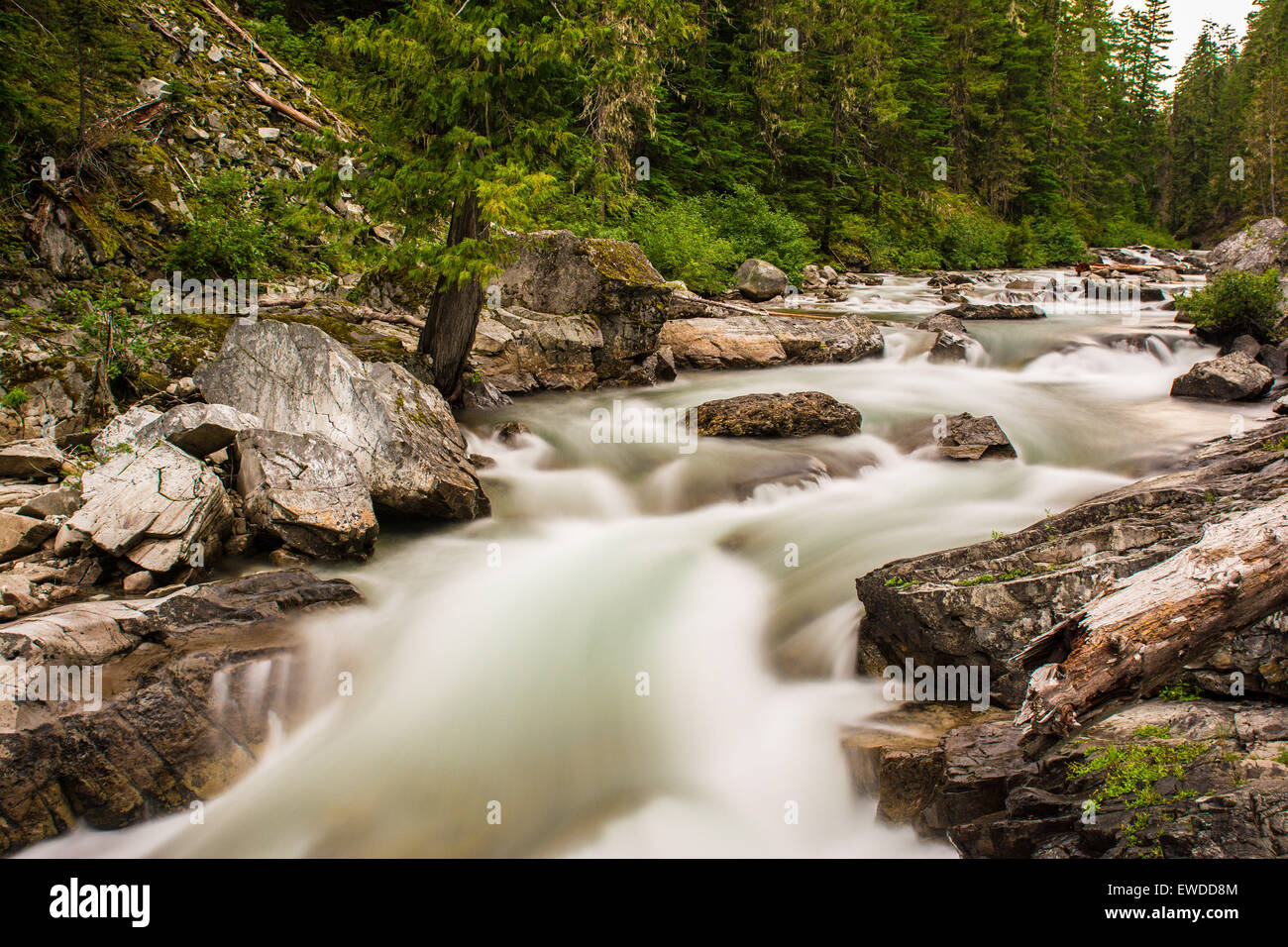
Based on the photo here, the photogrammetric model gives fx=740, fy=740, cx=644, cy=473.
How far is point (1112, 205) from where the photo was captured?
4869cm

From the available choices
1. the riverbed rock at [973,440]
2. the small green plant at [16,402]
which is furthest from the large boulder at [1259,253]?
the small green plant at [16,402]

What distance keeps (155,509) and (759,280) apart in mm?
16431

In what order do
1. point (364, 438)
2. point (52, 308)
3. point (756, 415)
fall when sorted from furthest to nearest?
1. point (756, 415)
2. point (52, 308)
3. point (364, 438)

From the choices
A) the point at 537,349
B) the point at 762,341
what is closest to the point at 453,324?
the point at 537,349

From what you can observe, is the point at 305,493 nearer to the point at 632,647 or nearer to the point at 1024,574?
the point at 632,647

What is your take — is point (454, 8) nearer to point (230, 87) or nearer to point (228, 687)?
point (228, 687)

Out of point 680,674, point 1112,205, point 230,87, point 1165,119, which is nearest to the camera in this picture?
point 680,674

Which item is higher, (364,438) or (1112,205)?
(1112,205)

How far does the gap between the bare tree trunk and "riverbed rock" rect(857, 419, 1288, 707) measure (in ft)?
22.2

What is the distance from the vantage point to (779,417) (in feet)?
33.7

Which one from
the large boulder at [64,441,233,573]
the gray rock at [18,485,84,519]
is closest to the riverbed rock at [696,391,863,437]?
the large boulder at [64,441,233,573]

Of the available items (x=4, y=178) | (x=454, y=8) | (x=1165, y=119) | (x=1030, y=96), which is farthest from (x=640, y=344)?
(x=1165, y=119)

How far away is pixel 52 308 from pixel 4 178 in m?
2.13

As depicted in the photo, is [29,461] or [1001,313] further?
[1001,313]
